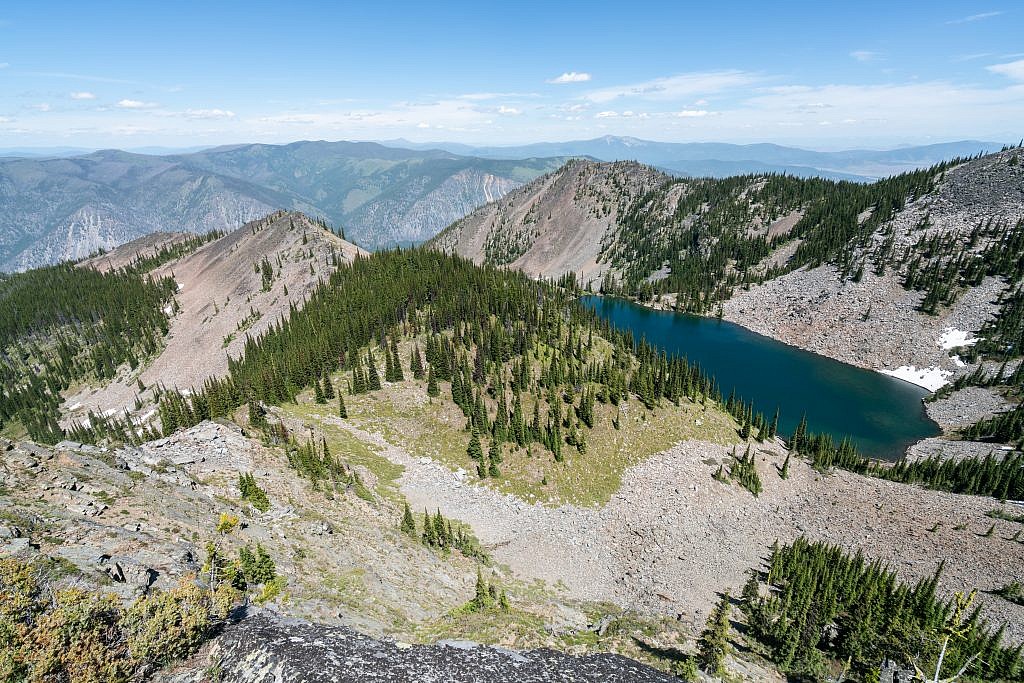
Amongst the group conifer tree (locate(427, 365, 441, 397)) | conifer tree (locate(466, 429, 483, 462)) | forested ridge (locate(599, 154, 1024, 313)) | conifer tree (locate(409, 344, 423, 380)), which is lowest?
conifer tree (locate(466, 429, 483, 462))

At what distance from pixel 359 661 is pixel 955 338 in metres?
132

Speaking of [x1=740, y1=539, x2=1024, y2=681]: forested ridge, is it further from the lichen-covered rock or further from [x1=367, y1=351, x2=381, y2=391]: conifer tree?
[x1=367, y1=351, x2=381, y2=391]: conifer tree

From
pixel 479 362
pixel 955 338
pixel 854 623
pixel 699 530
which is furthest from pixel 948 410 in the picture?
pixel 479 362

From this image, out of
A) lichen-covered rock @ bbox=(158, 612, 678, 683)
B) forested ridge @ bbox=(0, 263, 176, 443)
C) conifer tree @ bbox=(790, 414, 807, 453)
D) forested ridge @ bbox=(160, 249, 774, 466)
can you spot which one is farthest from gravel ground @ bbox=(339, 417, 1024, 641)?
forested ridge @ bbox=(0, 263, 176, 443)

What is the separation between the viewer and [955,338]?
98562 millimetres

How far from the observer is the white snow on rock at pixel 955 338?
317 ft

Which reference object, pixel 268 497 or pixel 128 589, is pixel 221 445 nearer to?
pixel 268 497

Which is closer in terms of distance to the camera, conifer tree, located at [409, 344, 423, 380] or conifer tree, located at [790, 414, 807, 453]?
conifer tree, located at [790, 414, 807, 453]

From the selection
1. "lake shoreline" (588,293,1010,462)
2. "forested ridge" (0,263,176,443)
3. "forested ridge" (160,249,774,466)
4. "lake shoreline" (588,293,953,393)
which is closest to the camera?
"forested ridge" (160,249,774,466)

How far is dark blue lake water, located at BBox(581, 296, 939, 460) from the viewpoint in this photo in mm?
79562

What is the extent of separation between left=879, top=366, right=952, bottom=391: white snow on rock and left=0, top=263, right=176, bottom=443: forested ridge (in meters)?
181

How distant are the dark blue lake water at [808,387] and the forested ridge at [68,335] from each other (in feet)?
430

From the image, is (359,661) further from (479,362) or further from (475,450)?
(479,362)

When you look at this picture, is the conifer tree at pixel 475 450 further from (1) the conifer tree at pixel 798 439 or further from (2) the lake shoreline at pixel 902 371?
(2) the lake shoreline at pixel 902 371
